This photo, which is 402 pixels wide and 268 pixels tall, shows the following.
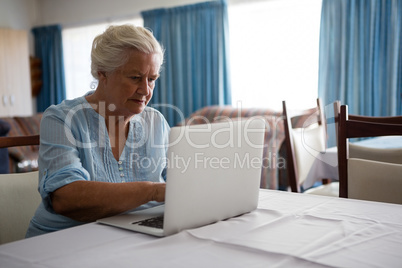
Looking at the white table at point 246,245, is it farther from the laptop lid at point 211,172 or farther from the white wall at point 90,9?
the white wall at point 90,9

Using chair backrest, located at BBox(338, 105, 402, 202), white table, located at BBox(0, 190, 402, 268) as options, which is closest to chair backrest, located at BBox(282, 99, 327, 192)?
chair backrest, located at BBox(338, 105, 402, 202)

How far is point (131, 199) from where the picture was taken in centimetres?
113

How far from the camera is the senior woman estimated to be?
3.76ft

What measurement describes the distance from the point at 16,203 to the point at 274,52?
4213mm

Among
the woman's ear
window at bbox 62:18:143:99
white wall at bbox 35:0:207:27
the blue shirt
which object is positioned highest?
white wall at bbox 35:0:207:27

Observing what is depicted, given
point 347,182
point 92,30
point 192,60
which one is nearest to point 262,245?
point 347,182

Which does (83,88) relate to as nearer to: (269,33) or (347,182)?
(269,33)

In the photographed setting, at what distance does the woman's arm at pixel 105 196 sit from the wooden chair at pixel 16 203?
0.32 m

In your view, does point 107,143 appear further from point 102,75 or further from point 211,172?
point 211,172

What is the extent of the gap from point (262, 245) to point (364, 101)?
395 cm

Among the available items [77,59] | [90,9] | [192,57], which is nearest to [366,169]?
[192,57]

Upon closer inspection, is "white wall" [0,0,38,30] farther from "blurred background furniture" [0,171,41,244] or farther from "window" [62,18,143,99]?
"blurred background furniture" [0,171,41,244]

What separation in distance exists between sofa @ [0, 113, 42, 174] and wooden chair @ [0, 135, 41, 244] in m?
2.37

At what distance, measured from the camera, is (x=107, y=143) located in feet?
4.61
